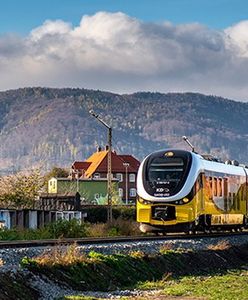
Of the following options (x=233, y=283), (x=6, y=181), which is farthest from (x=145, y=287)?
(x=6, y=181)

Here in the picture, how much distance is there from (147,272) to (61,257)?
11.4 ft

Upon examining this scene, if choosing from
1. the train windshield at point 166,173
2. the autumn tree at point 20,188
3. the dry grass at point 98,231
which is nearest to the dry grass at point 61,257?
the train windshield at point 166,173

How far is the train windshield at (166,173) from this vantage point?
111ft

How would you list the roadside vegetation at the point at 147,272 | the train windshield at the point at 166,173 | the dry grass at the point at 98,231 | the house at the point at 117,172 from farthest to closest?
1. the house at the point at 117,172
2. the dry grass at the point at 98,231
3. the train windshield at the point at 166,173
4. the roadside vegetation at the point at 147,272

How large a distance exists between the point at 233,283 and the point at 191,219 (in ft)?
38.3

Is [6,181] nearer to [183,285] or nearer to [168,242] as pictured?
[168,242]

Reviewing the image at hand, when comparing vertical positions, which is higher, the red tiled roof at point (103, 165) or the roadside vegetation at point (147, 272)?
the red tiled roof at point (103, 165)

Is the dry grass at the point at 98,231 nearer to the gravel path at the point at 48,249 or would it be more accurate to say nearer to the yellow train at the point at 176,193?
Result: the yellow train at the point at 176,193

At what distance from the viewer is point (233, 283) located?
22.0 meters

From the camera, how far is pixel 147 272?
22.9 m

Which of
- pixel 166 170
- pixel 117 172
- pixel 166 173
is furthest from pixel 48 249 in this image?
pixel 117 172

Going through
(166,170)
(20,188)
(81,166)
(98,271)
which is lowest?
(98,271)

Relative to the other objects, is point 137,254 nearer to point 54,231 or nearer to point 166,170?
point 166,170

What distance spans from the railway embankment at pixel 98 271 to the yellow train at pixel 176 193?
5.01 metres
